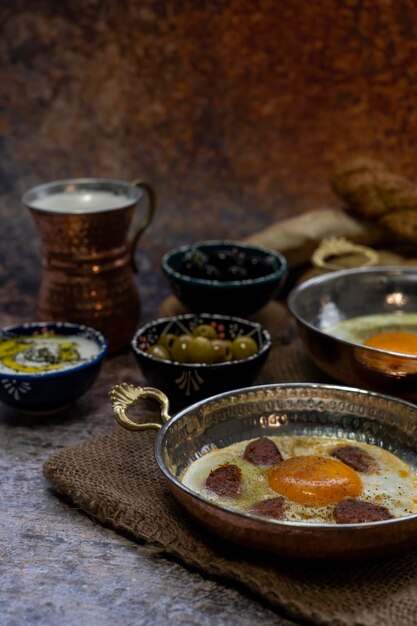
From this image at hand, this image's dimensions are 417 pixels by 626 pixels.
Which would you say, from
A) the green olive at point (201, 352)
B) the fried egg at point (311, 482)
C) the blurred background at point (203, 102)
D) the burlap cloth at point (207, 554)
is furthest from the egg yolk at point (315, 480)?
the blurred background at point (203, 102)

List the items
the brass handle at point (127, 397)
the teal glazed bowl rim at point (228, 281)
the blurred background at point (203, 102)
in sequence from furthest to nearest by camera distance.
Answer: the blurred background at point (203, 102)
the teal glazed bowl rim at point (228, 281)
the brass handle at point (127, 397)

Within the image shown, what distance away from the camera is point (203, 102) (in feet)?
15.3

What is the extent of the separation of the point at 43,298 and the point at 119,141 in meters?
1.77

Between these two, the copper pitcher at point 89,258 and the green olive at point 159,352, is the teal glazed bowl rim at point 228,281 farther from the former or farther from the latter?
the green olive at point 159,352

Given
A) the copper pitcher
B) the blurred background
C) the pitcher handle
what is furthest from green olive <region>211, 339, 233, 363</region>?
the blurred background

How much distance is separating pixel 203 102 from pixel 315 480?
2.96 metres

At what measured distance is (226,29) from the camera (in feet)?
14.8

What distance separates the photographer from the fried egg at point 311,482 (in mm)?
2023

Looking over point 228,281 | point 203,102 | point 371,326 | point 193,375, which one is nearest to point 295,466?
point 193,375

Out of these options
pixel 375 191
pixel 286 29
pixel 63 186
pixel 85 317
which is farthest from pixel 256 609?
pixel 286 29

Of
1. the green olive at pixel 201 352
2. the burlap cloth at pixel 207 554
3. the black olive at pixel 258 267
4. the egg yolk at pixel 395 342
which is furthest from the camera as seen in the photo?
the black olive at pixel 258 267

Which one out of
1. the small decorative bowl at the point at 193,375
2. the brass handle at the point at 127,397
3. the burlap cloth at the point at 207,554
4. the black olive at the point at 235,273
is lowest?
the burlap cloth at the point at 207,554

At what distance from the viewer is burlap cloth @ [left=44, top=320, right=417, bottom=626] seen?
1831mm

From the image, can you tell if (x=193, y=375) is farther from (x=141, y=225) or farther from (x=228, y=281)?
(x=141, y=225)
